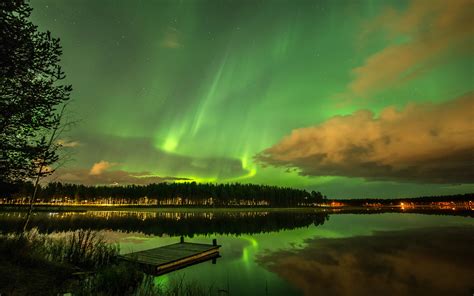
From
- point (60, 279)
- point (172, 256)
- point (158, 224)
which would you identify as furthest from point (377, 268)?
point (158, 224)

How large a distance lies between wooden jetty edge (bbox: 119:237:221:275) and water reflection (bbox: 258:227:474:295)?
19.5ft

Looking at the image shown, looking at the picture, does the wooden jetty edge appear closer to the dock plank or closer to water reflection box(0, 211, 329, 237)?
the dock plank

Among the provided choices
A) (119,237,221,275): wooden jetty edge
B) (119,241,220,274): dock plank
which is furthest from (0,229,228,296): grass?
(119,241,220,274): dock plank

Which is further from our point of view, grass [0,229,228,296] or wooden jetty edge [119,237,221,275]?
wooden jetty edge [119,237,221,275]

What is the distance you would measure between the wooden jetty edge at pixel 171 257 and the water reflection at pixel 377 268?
595cm

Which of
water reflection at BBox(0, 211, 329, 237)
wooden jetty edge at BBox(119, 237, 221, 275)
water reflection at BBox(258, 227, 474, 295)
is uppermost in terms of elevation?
water reflection at BBox(0, 211, 329, 237)

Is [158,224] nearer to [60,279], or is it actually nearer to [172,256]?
[172,256]

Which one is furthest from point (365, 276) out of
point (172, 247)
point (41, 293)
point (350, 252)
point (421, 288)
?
point (41, 293)

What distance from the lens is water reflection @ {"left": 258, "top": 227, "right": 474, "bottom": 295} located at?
20044mm

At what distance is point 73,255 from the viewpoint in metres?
20.1

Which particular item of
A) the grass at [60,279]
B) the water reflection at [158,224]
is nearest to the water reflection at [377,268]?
the grass at [60,279]

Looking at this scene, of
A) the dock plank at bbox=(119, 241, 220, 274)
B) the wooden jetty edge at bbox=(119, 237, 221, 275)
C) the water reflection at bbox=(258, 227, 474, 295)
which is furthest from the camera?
the dock plank at bbox=(119, 241, 220, 274)

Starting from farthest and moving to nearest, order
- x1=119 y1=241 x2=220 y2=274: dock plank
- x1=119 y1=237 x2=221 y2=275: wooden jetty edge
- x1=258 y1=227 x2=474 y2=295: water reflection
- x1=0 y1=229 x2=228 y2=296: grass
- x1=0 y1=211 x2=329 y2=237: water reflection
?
1. x1=0 y1=211 x2=329 y2=237: water reflection
2. x1=119 y1=241 x2=220 y2=274: dock plank
3. x1=119 y1=237 x2=221 y2=275: wooden jetty edge
4. x1=258 y1=227 x2=474 y2=295: water reflection
5. x1=0 y1=229 x2=228 y2=296: grass

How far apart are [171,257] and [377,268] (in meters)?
19.1
